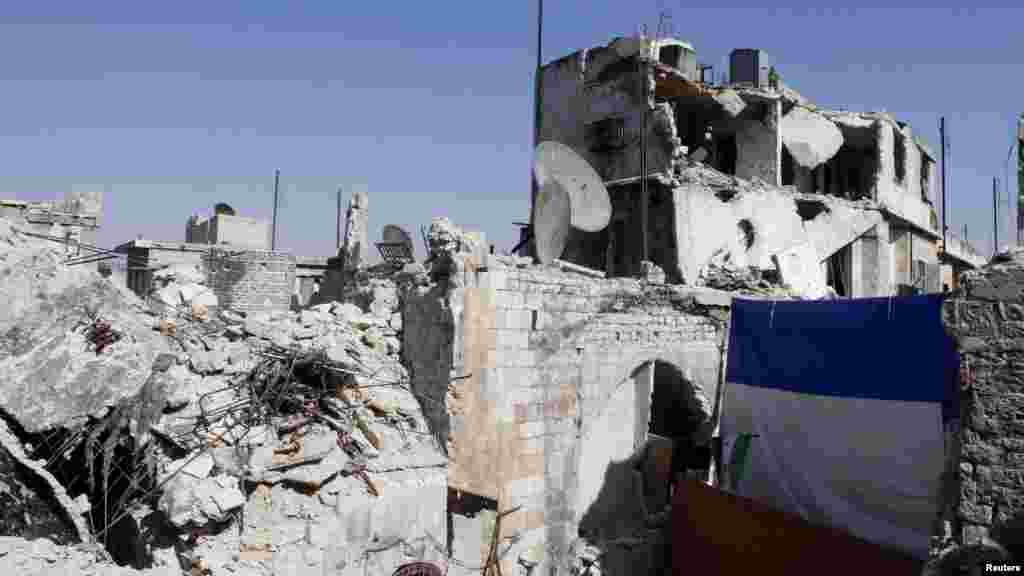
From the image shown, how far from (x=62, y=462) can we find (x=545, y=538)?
5.09m

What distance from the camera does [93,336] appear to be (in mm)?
7117

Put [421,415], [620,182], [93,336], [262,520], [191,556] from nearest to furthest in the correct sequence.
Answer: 1. [191,556]
2. [262,520]
3. [93,336]
4. [421,415]
5. [620,182]

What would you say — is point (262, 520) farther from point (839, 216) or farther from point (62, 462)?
point (839, 216)

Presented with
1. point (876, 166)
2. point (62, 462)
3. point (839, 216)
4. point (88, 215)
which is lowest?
point (62, 462)

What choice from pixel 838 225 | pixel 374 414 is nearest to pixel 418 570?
pixel 374 414

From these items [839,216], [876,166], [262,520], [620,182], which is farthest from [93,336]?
[876,166]

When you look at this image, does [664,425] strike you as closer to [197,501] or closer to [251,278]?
[197,501]

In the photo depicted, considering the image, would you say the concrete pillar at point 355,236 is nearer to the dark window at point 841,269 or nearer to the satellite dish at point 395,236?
the satellite dish at point 395,236

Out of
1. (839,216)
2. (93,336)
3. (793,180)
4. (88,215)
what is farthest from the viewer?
(793,180)

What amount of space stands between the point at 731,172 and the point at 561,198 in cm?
1180

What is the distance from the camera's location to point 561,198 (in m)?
11.9

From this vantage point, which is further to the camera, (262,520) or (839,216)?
(839,216)

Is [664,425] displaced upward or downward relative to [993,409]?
downward

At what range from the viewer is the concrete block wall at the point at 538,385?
7980 millimetres
